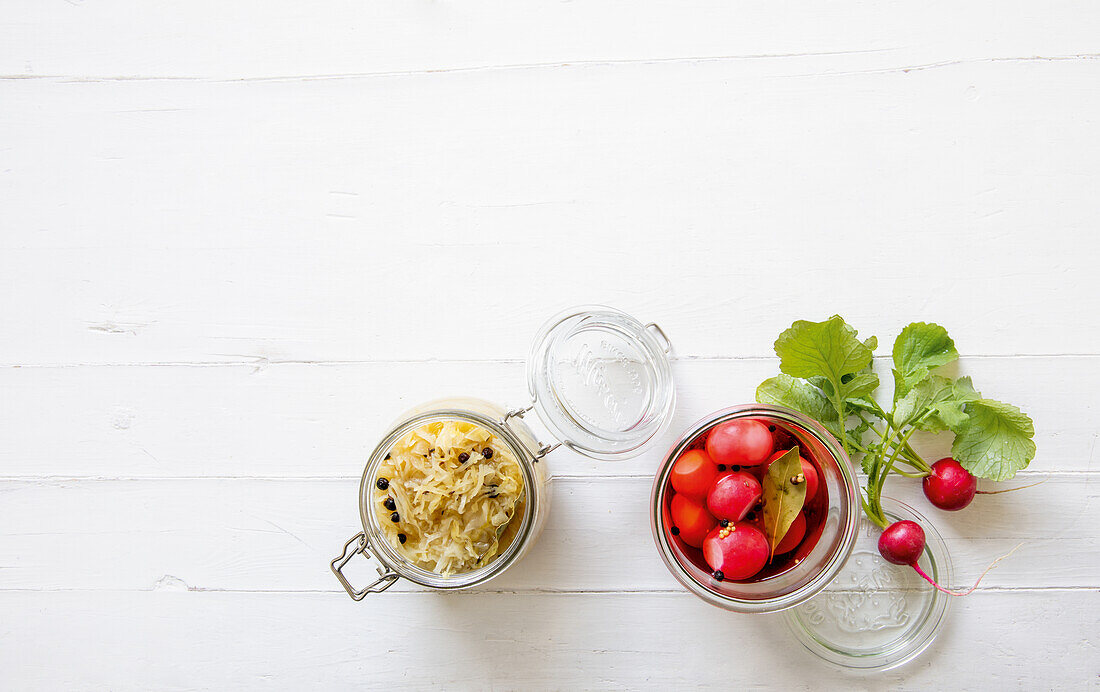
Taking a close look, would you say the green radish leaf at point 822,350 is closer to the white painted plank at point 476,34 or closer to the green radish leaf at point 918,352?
the green radish leaf at point 918,352

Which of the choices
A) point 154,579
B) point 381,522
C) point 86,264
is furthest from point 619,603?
point 86,264

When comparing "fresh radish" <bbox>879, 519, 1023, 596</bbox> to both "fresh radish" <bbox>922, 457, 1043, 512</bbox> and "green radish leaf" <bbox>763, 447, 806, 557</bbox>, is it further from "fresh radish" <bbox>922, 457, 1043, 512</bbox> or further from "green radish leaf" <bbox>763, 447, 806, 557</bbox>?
"green radish leaf" <bbox>763, 447, 806, 557</bbox>

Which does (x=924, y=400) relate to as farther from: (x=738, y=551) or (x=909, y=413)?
(x=738, y=551)

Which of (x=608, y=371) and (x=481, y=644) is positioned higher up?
(x=608, y=371)

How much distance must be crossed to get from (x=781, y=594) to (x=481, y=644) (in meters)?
0.33

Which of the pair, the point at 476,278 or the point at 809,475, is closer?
the point at 809,475

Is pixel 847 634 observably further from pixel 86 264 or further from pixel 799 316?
pixel 86 264

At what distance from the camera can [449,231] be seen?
849mm

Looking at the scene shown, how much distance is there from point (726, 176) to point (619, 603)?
48cm

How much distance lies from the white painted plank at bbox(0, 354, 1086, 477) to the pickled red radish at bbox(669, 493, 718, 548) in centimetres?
12

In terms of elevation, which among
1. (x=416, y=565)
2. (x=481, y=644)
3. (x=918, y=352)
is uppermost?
(x=918, y=352)

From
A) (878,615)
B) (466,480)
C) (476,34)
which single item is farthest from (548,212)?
(878,615)

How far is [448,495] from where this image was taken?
2.25ft

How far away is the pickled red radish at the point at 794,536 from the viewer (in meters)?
0.69
